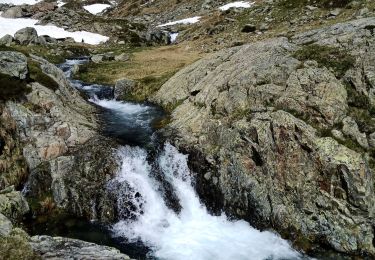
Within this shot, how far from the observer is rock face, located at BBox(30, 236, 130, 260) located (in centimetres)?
1573

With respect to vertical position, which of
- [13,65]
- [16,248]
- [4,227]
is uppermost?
[13,65]

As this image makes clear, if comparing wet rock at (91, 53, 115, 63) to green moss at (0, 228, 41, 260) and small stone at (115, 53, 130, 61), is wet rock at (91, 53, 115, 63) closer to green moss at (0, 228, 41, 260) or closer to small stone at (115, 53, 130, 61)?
small stone at (115, 53, 130, 61)

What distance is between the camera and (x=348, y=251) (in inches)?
892

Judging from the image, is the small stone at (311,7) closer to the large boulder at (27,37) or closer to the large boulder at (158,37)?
the large boulder at (158,37)

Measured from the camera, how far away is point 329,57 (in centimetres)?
3028

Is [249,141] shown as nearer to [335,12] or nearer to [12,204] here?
[12,204]

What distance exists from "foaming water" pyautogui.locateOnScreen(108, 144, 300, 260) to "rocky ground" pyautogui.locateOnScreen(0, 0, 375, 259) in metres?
0.75

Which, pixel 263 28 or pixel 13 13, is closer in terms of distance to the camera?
pixel 263 28

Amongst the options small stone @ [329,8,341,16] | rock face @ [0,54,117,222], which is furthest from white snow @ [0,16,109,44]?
rock face @ [0,54,117,222]

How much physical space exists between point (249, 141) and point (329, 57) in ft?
31.2

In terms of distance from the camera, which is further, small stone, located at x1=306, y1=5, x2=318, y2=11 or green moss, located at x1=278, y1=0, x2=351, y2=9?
small stone, located at x1=306, y1=5, x2=318, y2=11

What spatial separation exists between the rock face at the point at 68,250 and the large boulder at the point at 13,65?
61.9 feet

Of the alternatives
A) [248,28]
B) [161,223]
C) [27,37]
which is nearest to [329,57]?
[161,223]

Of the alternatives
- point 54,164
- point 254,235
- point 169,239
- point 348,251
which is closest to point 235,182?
point 254,235
